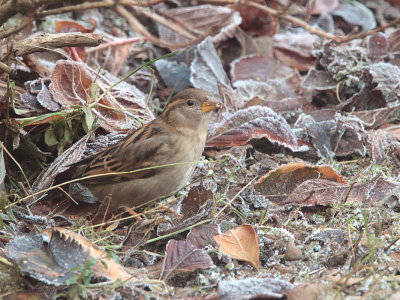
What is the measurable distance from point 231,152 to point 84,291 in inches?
75.1

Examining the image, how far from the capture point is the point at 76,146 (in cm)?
379

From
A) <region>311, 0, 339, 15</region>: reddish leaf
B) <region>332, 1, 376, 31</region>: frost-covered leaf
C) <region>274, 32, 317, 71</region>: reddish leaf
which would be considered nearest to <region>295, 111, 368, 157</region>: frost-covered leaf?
<region>274, 32, 317, 71</region>: reddish leaf

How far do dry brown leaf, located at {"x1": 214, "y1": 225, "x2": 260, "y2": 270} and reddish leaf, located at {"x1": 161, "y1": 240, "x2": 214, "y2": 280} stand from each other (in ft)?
0.68

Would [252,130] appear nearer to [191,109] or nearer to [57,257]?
[191,109]

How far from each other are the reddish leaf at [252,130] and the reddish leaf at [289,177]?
384 mm

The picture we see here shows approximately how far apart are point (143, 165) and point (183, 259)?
3.09ft

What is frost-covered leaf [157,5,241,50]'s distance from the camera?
5.77 metres

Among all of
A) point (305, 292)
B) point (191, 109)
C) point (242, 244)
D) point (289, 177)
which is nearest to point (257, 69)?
point (191, 109)

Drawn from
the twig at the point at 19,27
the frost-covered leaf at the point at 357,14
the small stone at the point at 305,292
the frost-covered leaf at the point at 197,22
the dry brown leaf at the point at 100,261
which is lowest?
the frost-covered leaf at the point at 357,14

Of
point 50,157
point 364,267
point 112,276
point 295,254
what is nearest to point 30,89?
point 50,157

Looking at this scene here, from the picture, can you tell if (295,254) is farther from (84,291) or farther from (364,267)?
(84,291)

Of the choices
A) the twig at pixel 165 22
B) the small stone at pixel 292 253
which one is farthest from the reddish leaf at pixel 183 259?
the twig at pixel 165 22

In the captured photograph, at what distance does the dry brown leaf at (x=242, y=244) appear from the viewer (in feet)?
10.2

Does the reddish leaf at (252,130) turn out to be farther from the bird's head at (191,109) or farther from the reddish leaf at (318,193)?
the reddish leaf at (318,193)
